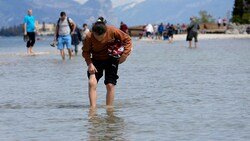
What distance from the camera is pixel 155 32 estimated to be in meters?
70.9

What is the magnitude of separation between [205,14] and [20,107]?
149m

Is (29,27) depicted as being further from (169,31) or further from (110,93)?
(169,31)

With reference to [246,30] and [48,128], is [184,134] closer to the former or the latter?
[48,128]

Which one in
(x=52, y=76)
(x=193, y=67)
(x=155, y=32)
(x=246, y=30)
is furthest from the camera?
(x=246, y=30)

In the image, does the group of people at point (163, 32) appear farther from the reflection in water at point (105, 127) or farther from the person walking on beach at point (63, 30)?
the reflection in water at point (105, 127)

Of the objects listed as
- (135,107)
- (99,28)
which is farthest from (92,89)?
(99,28)

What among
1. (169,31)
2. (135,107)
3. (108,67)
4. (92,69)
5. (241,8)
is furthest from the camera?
(241,8)

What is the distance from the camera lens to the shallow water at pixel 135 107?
8.62 m

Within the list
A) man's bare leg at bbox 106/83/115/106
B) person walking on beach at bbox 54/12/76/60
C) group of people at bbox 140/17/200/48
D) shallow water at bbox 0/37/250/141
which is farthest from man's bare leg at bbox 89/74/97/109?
group of people at bbox 140/17/200/48

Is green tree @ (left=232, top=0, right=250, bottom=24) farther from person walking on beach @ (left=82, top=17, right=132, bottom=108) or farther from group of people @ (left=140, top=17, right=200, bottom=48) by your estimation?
person walking on beach @ (left=82, top=17, right=132, bottom=108)

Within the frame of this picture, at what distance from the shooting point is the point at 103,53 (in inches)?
427

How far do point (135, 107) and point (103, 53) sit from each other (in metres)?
0.88

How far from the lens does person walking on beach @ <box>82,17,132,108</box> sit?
10.6 meters

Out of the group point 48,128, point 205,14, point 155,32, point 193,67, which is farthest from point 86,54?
point 205,14
